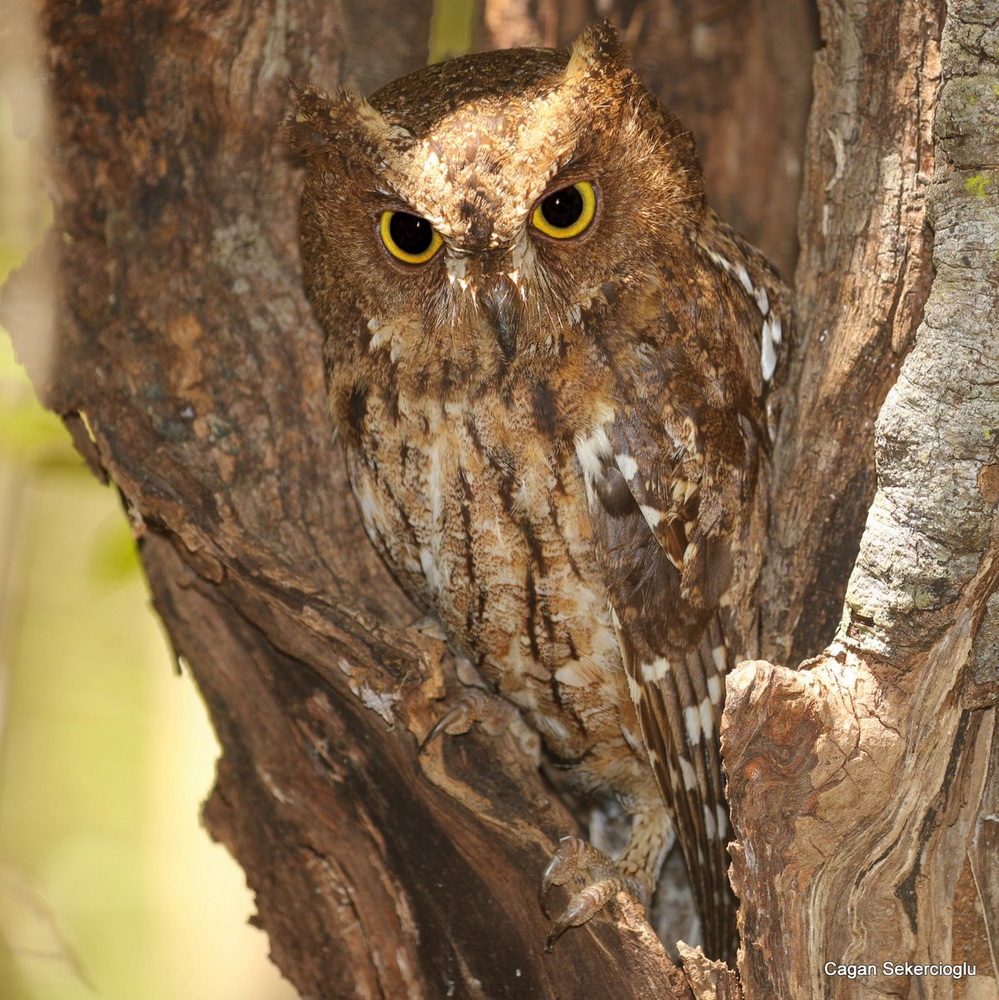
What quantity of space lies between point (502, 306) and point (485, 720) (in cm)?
87

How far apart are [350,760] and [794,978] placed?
2.92 ft

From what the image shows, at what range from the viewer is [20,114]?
218 centimetres

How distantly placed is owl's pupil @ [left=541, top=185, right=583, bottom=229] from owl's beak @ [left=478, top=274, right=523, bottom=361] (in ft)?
0.43

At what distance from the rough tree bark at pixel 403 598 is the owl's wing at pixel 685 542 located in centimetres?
15

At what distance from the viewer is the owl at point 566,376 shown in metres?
1.76

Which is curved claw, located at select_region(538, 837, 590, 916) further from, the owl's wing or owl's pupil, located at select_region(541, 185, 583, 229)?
owl's pupil, located at select_region(541, 185, 583, 229)

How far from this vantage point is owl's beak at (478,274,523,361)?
5.72 feet

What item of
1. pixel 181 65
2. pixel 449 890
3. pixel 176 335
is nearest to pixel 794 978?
pixel 449 890

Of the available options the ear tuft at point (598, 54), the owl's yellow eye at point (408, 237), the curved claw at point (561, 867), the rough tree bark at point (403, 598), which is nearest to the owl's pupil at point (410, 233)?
the owl's yellow eye at point (408, 237)

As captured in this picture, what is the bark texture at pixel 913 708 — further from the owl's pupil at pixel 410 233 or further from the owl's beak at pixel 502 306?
the owl's pupil at pixel 410 233

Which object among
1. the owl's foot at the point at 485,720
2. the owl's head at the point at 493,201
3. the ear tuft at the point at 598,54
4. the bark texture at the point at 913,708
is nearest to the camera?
the bark texture at the point at 913,708

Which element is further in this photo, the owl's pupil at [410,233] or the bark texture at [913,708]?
the owl's pupil at [410,233]

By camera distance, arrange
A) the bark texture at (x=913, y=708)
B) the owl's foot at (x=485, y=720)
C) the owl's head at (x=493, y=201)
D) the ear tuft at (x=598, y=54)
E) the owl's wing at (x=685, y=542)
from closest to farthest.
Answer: the bark texture at (x=913, y=708) < the owl's head at (x=493, y=201) < the ear tuft at (x=598, y=54) < the owl's wing at (x=685, y=542) < the owl's foot at (x=485, y=720)

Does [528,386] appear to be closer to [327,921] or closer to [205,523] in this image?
[205,523]
